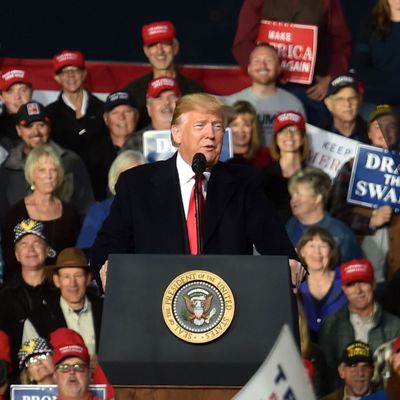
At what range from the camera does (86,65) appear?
1109 cm

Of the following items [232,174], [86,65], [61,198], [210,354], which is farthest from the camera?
[86,65]

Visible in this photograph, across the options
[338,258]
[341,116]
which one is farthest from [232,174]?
[341,116]

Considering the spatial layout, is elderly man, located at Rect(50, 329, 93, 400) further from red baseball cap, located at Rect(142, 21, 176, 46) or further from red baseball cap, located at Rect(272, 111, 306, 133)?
red baseball cap, located at Rect(142, 21, 176, 46)

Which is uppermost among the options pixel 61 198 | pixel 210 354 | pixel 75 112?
pixel 75 112

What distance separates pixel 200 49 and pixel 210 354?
6.47 metres

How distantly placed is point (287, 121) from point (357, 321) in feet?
4.75

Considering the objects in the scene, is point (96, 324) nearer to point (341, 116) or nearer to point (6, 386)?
point (6, 386)

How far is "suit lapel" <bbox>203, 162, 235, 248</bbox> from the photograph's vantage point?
5.68 metres

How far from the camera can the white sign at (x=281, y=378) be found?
4.29m

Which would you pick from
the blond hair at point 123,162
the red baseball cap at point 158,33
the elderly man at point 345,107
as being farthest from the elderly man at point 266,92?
the blond hair at point 123,162

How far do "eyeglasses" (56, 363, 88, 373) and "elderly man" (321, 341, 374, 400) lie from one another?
1.35m

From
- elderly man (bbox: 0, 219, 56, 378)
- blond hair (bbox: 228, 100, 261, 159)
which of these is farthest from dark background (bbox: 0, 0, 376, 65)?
elderly man (bbox: 0, 219, 56, 378)

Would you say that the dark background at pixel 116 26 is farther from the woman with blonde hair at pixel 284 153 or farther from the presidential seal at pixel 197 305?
the presidential seal at pixel 197 305

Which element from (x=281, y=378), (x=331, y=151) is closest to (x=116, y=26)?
(x=331, y=151)
